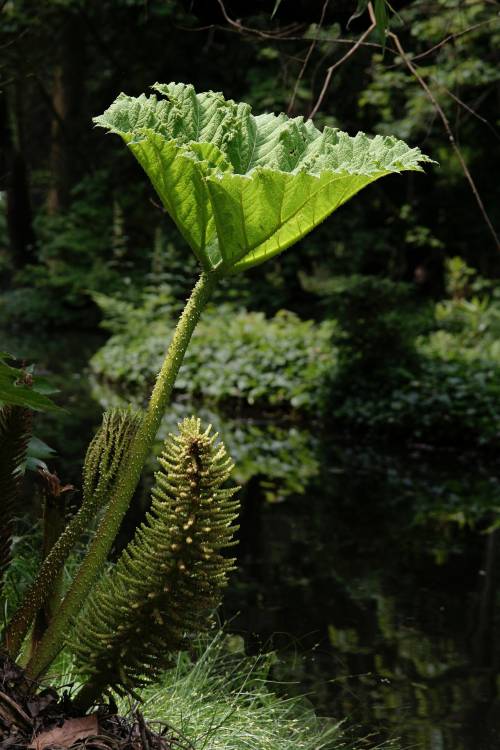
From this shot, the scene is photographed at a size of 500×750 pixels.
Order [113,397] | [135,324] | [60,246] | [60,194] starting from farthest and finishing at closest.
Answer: [60,194]
[60,246]
[135,324]
[113,397]

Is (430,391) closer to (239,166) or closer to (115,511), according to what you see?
(239,166)

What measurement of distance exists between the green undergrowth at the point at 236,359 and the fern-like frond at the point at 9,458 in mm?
9488

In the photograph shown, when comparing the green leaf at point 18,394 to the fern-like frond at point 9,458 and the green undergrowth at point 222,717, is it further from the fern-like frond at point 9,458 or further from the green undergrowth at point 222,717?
the green undergrowth at point 222,717

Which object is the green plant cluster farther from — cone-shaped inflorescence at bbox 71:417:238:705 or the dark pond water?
cone-shaped inflorescence at bbox 71:417:238:705

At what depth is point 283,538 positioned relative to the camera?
6805mm

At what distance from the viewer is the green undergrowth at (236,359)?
1222 centimetres

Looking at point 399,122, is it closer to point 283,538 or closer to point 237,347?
point 237,347

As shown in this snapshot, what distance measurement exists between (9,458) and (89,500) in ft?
0.74

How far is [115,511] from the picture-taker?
7.15 feet

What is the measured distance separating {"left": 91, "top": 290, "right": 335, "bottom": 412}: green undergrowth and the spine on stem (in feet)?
31.5

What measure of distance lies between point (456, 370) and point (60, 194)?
14.2m

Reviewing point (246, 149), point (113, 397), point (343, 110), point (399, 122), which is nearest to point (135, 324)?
point (113, 397)

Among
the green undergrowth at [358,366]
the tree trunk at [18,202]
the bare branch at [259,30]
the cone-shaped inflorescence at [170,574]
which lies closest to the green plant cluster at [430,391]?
the green undergrowth at [358,366]

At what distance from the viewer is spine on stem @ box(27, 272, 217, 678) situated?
86.1 inches
